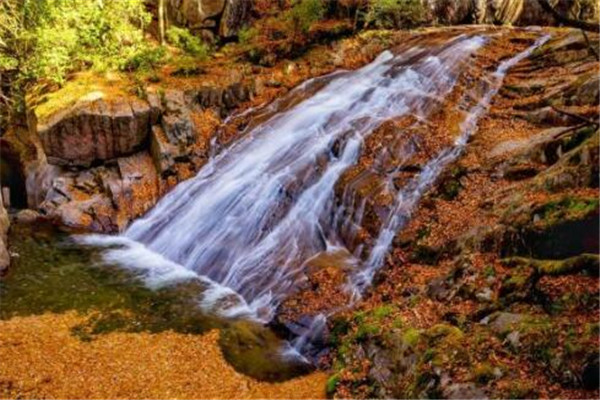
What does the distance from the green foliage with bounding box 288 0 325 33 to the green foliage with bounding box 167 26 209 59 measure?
13.1ft

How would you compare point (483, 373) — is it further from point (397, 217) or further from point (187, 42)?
point (187, 42)

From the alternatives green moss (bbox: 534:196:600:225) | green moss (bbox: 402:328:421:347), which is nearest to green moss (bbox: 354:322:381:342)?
green moss (bbox: 402:328:421:347)

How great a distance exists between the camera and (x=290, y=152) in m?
16.2

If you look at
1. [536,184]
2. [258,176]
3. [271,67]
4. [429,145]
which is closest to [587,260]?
[536,184]

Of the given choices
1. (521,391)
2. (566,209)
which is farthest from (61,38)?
(521,391)

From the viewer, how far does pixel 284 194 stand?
14.6 meters

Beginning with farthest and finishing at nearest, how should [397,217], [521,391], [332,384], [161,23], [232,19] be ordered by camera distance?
1. [232,19]
2. [161,23]
3. [397,217]
4. [332,384]
5. [521,391]

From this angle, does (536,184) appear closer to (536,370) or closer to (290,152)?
(536,370)

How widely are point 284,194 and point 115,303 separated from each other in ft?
16.7

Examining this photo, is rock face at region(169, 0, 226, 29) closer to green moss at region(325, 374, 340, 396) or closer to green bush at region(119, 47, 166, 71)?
green bush at region(119, 47, 166, 71)

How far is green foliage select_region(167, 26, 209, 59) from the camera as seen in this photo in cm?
2281

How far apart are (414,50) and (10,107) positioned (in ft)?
52.9

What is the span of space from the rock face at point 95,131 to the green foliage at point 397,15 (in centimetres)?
1026

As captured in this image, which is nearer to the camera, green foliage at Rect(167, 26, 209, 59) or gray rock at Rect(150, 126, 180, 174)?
gray rock at Rect(150, 126, 180, 174)
